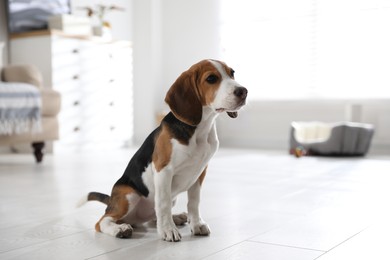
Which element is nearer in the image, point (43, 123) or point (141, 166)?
point (141, 166)

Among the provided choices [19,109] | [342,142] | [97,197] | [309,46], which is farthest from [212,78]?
[309,46]

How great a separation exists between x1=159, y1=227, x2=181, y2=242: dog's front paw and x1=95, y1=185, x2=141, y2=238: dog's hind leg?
110 mm

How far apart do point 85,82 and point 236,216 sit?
139 inches

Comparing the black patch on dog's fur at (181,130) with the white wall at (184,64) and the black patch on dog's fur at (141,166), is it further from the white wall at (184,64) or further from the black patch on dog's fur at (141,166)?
the white wall at (184,64)

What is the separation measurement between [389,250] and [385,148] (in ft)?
12.8

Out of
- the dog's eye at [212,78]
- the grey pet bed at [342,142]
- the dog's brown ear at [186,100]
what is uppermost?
the dog's eye at [212,78]

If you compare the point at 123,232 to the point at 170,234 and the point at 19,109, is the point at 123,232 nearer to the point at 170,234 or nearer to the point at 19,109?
the point at 170,234

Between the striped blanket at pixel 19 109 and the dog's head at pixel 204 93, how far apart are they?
2.48m

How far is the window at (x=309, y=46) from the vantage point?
512 cm

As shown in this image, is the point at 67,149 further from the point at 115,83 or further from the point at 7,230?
the point at 7,230

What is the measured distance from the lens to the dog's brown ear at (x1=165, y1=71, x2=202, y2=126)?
1.48 metres

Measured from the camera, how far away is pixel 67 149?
16.2ft

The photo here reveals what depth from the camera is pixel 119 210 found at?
1612 millimetres

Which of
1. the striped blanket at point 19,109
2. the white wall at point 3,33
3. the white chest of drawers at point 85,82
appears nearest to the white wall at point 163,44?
the white chest of drawers at point 85,82
